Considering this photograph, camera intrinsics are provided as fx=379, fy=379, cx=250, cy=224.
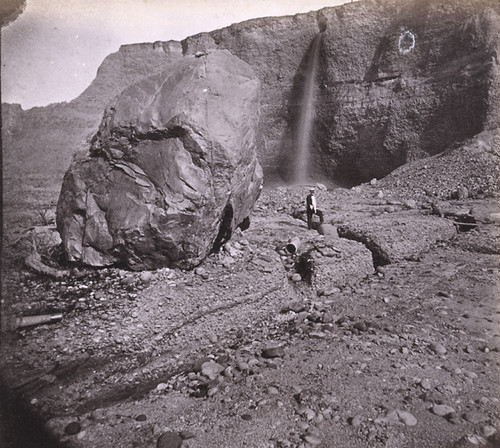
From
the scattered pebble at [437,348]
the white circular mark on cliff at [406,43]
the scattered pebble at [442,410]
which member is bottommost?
the scattered pebble at [437,348]

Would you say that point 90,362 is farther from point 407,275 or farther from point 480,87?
point 480,87

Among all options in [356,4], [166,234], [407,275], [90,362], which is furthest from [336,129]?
[90,362]

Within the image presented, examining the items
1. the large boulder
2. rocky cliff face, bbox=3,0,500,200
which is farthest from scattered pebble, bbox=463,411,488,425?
rocky cliff face, bbox=3,0,500,200

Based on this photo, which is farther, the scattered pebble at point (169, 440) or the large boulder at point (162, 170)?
the large boulder at point (162, 170)

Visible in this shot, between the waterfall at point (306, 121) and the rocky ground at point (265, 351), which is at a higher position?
the waterfall at point (306, 121)

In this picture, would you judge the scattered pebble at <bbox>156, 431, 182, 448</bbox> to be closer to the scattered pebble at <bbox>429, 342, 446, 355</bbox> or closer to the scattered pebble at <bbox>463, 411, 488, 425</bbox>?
the scattered pebble at <bbox>463, 411, 488, 425</bbox>

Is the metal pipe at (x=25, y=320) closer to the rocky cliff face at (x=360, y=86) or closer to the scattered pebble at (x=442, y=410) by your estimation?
the scattered pebble at (x=442, y=410)

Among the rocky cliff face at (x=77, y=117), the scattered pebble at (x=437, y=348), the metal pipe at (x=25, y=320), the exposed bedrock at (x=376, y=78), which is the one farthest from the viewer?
the rocky cliff face at (x=77, y=117)

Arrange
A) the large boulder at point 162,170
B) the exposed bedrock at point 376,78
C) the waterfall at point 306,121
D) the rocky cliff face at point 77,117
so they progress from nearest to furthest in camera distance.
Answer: the large boulder at point 162,170 → the exposed bedrock at point 376,78 → the rocky cliff face at point 77,117 → the waterfall at point 306,121

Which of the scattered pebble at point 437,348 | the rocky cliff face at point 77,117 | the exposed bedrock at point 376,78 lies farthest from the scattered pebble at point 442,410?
the rocky cliff face at point 77,117
